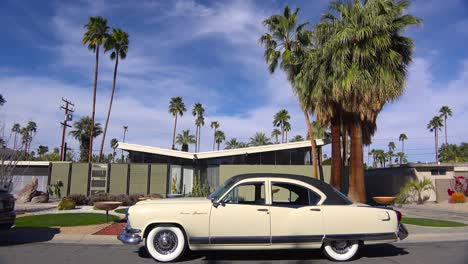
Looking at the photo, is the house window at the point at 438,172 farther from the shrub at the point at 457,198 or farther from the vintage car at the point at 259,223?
the vintage car at the point at 259,223

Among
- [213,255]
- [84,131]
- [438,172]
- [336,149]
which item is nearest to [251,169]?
[336,149]

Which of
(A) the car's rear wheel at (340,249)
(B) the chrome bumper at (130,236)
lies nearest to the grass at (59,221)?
(B) the chrome bumper at (130,236)

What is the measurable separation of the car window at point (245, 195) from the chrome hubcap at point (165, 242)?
124cm

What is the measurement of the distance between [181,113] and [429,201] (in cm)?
4146

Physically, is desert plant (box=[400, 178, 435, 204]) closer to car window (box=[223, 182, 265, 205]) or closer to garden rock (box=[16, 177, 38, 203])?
car window (box=[223, 182, 265, 205])

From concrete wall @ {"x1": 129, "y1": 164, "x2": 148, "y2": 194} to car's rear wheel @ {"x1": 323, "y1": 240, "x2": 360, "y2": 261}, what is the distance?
1892 cm

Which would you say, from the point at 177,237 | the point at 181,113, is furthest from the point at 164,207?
the point at 181,113

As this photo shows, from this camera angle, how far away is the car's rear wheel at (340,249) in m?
7.07

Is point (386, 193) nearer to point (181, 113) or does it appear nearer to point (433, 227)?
point (433, 227)

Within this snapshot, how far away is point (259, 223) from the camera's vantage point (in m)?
6.78

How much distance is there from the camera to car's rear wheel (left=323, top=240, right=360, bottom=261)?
7.07 meters

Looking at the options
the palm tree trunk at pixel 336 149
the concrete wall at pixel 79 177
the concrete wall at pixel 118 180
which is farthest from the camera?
the concrete wall at pixel 79 177

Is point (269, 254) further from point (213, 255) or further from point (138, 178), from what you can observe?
point (138, 178)

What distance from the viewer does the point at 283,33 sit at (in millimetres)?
22156
